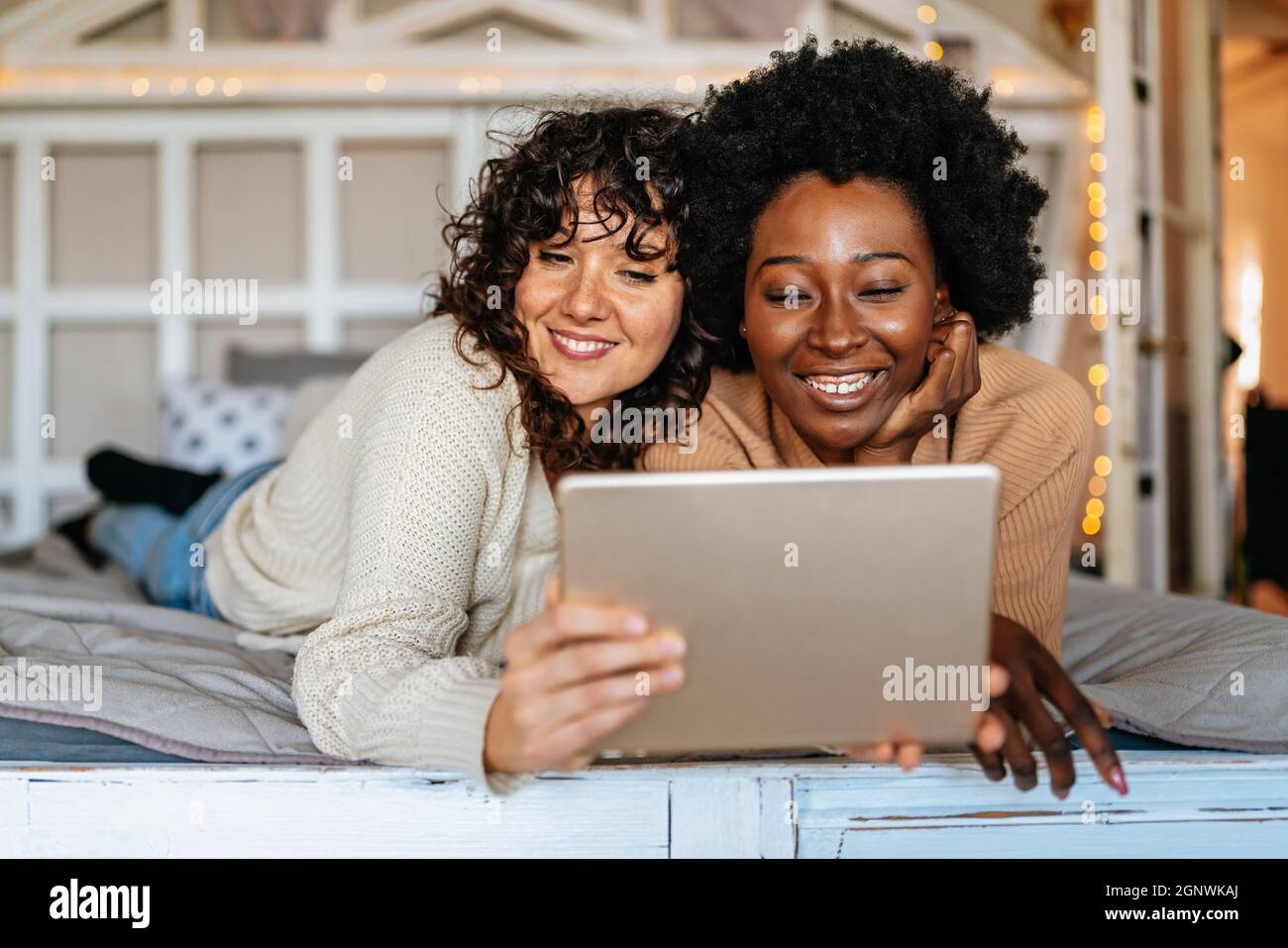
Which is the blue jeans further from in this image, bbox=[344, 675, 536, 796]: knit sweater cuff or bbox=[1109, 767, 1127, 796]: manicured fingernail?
bbox=[1109, 767, 1127, 796]: manicured fingernail

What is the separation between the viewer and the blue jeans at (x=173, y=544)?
1.96 meters

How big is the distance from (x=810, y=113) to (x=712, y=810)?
798mm

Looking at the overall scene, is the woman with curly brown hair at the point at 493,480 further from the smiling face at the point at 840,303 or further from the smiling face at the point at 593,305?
the smiling face at the point at 840,303

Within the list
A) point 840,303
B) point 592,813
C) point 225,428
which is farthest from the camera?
point 225,428

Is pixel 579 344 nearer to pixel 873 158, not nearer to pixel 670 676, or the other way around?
pixel 873 158

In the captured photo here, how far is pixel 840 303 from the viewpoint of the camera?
1.21 meters

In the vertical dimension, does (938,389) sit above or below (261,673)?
above

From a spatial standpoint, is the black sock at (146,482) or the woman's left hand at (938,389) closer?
the woman's left hand at (938,389)

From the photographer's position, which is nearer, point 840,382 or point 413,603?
point 413,603

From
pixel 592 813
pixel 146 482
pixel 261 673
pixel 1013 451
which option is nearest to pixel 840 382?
pixel 1013 451

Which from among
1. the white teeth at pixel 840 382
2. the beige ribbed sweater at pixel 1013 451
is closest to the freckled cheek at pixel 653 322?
the beige ribbed sweater at pixel 1013 451

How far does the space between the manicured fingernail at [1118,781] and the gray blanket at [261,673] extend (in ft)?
0.47

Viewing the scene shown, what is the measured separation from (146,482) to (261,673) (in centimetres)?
98

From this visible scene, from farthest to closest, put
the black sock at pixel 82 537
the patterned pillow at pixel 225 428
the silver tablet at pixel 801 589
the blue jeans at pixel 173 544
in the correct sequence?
the patterned pillow at pixel 225 428 < the black sock at pixel 82 537 < the blue jeans at pixel 173 544 < the silver tablet at pixel 801 589
